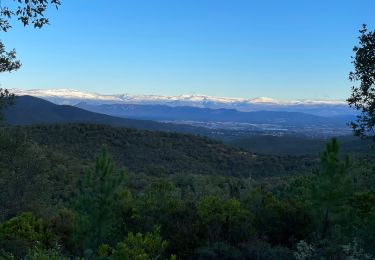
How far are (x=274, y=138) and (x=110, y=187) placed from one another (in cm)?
16749

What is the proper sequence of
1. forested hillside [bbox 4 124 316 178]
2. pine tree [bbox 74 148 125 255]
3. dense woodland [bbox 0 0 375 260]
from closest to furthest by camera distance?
dense woodland [bbox 0 0 375 260]
pine tree [bbox 74 148 125 255]
forested hillside [bbox 4 124 316 178]

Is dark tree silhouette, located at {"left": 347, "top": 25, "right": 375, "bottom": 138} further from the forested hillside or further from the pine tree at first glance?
the forested hillside

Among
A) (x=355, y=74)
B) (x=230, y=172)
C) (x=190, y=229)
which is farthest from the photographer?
(x=230, y=172)

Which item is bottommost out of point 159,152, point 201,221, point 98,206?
point 159,152

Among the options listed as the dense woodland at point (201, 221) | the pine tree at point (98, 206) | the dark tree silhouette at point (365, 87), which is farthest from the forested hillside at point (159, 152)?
the dark tree silhouette at point (365, 87)

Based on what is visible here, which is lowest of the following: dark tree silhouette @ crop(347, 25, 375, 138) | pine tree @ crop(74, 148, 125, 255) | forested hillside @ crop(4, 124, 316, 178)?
forested hillside @ crop(4, 124, 316, 178)

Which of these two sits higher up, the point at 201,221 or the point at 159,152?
the point at 201,221

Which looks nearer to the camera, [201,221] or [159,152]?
[201,221]

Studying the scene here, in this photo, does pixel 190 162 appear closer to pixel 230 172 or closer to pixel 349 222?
pixel 230 172

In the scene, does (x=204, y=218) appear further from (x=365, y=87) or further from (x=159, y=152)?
(x=159, y=152)

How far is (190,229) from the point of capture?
17.9 m

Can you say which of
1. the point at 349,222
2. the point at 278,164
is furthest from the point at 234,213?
the point at 278,164

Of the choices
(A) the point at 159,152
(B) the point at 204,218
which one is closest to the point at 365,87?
(B) the point at 204,218

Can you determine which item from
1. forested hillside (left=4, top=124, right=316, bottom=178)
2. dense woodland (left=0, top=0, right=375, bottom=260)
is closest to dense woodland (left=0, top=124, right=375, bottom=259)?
dense woodland (left=0, top=0, right=375, bottom=260)
